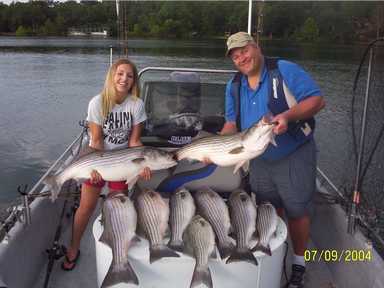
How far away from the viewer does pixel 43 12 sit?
78.4 metres

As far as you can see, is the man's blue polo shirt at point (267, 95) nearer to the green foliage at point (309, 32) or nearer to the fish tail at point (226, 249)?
the fish tail at point (226, 249)

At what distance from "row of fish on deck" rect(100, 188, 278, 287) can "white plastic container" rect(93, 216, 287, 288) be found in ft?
0.17

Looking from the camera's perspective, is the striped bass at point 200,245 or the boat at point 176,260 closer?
the striped bass at point 200,245

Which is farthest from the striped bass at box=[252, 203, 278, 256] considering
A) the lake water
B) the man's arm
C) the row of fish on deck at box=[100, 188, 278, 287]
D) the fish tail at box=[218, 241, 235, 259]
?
the lake water

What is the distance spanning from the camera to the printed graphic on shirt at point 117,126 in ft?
11.0

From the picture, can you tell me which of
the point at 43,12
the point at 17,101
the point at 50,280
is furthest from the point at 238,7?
the point at 43,12

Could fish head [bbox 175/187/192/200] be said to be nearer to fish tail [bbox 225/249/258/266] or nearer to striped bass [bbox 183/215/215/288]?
striped bass [bbox 183/215/215/288]

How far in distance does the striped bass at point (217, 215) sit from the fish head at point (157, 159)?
320 mm

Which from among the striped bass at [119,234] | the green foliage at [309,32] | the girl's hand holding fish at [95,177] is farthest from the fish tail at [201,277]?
the green foliage at [309,32]

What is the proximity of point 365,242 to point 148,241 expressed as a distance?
1.71 metres

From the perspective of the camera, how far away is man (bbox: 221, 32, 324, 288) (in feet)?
9.74

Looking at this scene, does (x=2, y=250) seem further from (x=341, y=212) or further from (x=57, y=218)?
(x=341, y=212)

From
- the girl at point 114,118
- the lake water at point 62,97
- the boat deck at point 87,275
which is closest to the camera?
the girl at point 114,118
